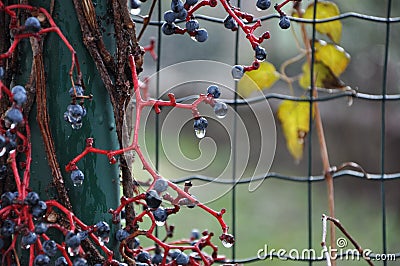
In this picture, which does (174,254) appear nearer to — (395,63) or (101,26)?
(101,26)

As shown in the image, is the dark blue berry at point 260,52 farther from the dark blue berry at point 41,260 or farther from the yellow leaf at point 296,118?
the yellow leaf at point 296,118

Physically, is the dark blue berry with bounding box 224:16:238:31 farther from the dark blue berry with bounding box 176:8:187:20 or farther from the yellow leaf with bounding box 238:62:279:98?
the yellow leaf with bounding box 238:62:279:98

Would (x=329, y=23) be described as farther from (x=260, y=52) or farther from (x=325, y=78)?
(x=260, y=52)

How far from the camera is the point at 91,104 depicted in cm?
72

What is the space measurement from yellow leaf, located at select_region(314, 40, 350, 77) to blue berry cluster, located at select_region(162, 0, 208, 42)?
0.45 meters

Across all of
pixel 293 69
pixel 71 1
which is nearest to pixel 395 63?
pixel 293 69

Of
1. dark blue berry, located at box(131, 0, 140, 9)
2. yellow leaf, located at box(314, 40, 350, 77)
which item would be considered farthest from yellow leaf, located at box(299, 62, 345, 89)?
dark blue berry, located at box(131, 0, 140, 9)

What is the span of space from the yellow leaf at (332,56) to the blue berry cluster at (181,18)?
452 millimetres

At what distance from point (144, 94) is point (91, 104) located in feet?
0.84

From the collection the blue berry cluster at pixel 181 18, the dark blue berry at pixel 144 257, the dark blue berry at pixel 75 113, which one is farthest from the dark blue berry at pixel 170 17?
the dark blue berry at pixel 144 257

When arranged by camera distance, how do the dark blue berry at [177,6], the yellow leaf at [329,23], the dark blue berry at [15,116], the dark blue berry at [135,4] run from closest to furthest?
1. the dark blue berry at [15,116]
2. the dark blue berry at [177,6]
3. the dark blue berry at [135,4]
4. the yellow leaf at [329,23]

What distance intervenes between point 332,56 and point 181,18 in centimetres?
49

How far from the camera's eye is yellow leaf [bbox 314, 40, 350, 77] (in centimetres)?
110

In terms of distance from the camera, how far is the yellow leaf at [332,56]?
3.61 feet
